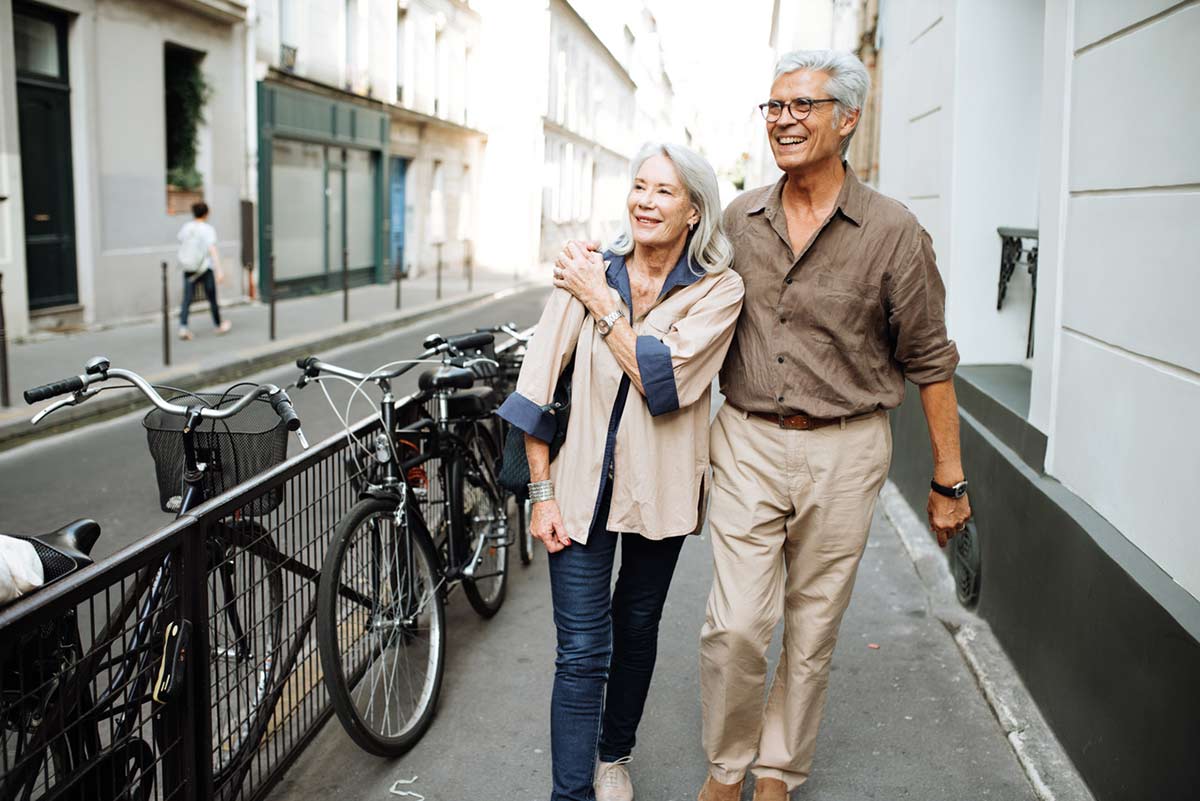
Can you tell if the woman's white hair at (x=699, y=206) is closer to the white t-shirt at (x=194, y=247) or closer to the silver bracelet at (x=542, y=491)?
the silver bracelet at (x=542, y=491)

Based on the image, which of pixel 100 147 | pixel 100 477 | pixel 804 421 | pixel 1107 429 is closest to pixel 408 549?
pixel 804 421

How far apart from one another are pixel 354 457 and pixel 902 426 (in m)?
4.29

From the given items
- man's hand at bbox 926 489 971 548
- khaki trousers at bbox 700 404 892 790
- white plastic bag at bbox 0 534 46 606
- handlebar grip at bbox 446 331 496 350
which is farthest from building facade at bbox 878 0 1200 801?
white plastic bag at bbox 0 534 46 606

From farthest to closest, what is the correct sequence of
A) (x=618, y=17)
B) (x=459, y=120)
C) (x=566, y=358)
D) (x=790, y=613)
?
(x=618, y=17), (x=459, y=120), (x=790, y=613), (x=566, y=358)

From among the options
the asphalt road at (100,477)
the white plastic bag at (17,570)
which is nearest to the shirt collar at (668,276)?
the white plastic bag at (17,570)

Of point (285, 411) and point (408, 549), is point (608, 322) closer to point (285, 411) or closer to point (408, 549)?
point (285, 411)

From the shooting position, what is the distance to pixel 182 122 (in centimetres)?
1778

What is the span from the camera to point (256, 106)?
19.8 m

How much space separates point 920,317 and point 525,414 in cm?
109

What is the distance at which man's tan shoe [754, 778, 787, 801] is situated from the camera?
3395 mm

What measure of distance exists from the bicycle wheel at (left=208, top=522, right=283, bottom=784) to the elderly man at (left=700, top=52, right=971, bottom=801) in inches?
48.5

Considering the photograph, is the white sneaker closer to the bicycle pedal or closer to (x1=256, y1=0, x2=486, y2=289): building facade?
the bicycle pedal

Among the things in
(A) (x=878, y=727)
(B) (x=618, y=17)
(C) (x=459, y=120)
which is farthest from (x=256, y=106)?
(B) (x=618, y=17)

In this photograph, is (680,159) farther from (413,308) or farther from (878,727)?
(413,308)
